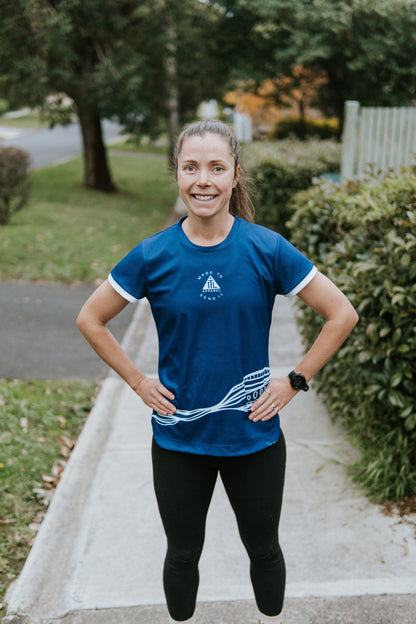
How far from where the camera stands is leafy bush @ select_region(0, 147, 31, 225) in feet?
30.8

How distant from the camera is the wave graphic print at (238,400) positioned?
2.00 metres

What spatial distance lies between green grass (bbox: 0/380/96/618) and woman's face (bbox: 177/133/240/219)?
199cm

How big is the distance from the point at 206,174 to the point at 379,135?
7146 millimetres

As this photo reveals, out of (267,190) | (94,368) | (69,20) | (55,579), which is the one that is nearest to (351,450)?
(55,579)

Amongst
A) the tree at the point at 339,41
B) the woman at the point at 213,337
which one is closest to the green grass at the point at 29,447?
the woman at the point at 213,337

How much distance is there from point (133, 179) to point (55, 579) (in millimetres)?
17392

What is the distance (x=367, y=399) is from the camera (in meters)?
3.33

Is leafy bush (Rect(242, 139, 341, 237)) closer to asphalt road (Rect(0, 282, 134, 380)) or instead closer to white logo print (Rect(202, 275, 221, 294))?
asphalt road (Rect(0, 282, 134, 380))

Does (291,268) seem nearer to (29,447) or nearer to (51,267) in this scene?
(29,447)

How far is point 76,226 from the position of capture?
11.1 metres

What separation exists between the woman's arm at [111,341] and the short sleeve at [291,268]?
52 cm

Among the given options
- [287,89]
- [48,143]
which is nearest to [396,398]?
[287,89]

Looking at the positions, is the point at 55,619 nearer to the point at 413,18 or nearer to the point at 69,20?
the point at 69,20

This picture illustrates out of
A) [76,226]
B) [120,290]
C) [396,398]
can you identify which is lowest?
[76,226]
